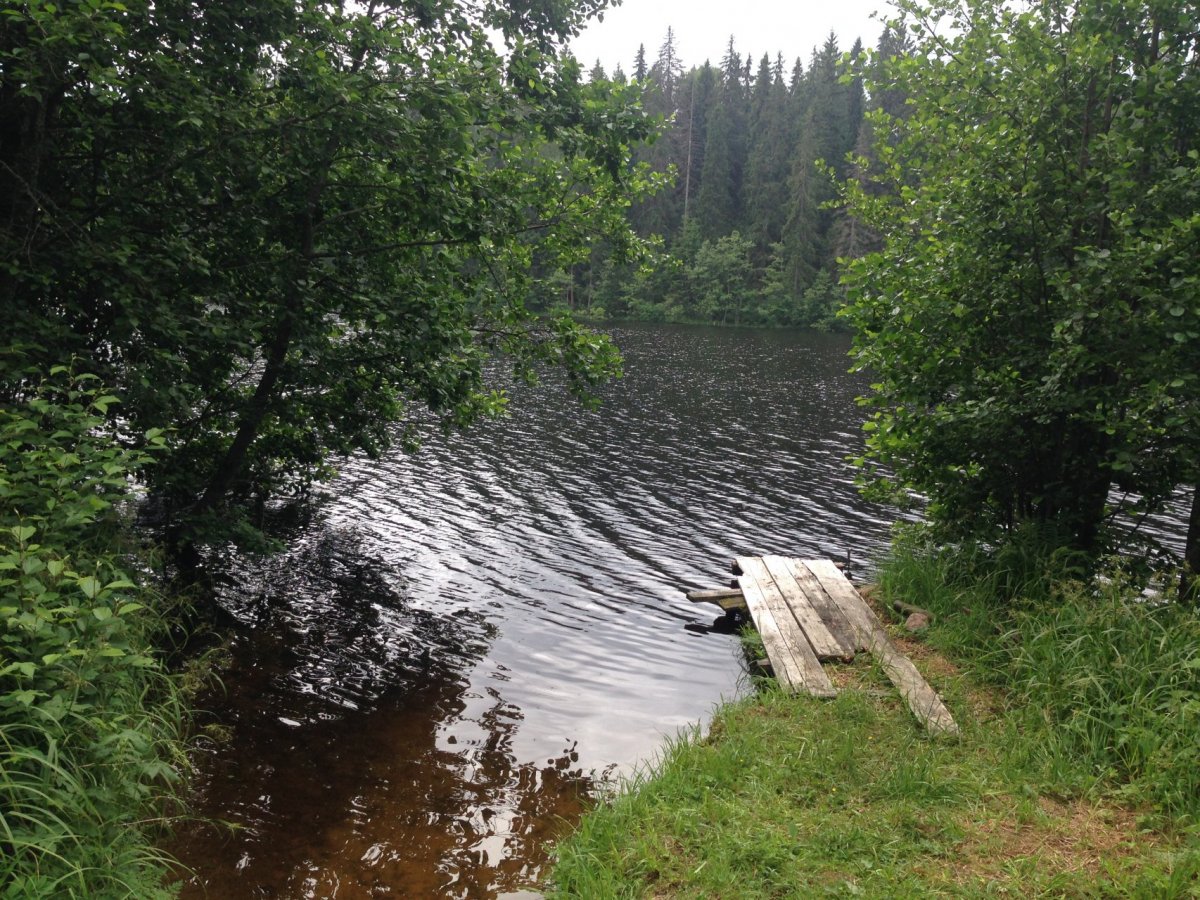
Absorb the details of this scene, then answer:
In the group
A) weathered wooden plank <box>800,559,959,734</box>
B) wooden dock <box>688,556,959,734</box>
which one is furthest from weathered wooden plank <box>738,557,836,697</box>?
weathered wooden plank <box>800,559,959,734</box>

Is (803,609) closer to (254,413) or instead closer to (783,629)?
(783,629)

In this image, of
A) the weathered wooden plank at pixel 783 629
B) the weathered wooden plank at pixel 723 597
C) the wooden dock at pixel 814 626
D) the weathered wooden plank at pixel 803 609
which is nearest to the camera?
the wooden dock at pixel 814 626

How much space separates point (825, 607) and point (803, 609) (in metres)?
0.27

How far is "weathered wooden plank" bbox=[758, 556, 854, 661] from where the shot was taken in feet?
26.9

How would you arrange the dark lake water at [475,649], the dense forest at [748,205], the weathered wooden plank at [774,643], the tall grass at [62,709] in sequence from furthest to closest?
1. the dense forest at [748,205]
2. the weathered wooden plank at [774,643]
3. the dark lake water at [475,649]
4. the tall grass at [62,709]

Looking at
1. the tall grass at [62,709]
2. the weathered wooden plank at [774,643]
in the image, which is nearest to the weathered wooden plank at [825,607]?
the weathered wooden plank at [774,643]

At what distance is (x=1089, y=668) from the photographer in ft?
19.6

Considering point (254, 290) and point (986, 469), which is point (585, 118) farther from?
point (986, 469)

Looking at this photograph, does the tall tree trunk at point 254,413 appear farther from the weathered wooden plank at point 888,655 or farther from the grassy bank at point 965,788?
the weathered wooden plank at point 888,655

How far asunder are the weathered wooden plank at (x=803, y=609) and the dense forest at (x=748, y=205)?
55.7 m

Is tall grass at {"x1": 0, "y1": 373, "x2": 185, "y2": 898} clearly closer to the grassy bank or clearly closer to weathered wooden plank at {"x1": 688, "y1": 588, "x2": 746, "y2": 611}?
the grassy bank

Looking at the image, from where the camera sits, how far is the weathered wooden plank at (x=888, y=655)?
6297 millimetres

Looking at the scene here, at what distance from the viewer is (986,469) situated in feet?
28.4

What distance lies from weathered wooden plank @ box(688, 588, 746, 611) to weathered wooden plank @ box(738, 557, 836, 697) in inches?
9.7
